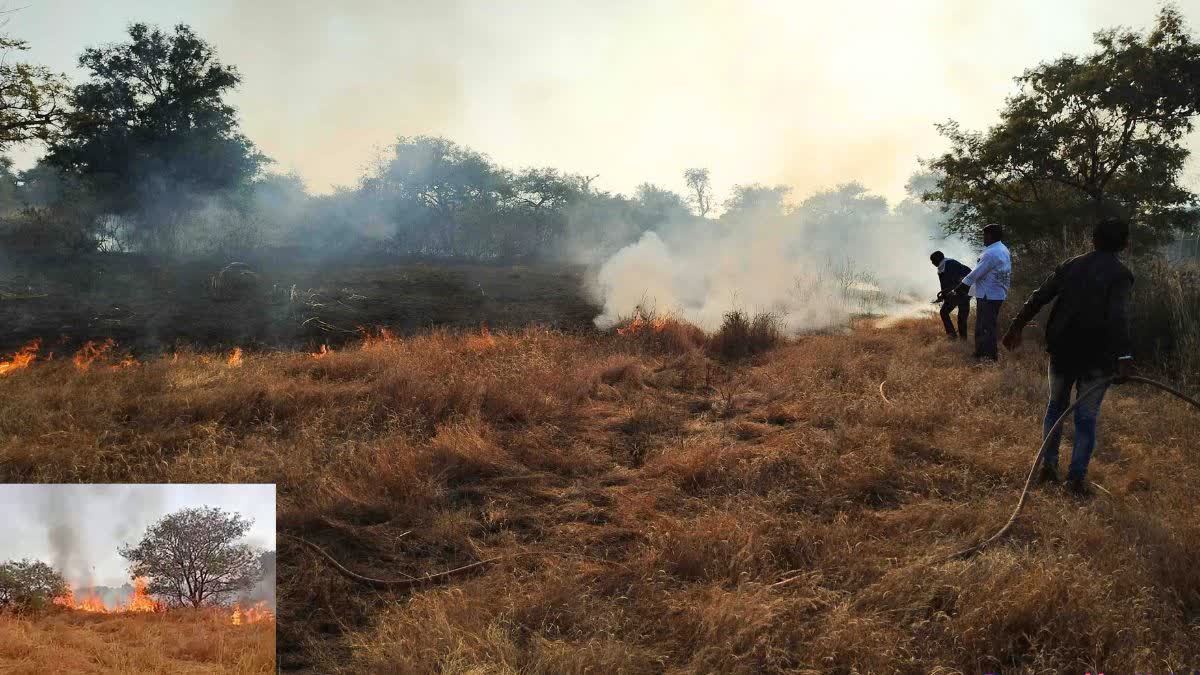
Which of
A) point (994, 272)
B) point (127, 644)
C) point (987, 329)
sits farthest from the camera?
point (987, 329)

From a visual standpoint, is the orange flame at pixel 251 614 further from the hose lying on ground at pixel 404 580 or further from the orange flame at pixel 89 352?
the orange flame at pixel 89 352

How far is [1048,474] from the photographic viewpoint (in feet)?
15.9

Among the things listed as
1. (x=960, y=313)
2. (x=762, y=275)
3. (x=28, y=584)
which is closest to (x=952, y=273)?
(x=960, y=313)

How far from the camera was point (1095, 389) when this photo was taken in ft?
14.6

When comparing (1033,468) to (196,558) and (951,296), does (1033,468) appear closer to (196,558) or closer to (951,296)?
(196,558)

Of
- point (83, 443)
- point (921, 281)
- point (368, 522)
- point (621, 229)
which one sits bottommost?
point (368, 522)

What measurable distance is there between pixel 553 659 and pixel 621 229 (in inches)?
1155

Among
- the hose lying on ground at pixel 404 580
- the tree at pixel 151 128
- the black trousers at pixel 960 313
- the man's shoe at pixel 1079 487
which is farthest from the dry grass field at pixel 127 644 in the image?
the tree at pixel 151 128

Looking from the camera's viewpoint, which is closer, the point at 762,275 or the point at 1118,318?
the point at 1118,318

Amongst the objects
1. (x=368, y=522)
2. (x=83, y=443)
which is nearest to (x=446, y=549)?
(x=368, y=522)

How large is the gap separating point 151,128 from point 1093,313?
62.7 ft

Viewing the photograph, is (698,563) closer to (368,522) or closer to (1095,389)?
(368,522)

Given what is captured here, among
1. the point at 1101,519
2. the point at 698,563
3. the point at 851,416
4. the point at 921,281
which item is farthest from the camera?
the point at 921,281

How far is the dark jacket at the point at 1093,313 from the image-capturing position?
14.9ft
